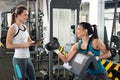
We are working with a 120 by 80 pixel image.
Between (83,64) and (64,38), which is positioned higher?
(83,64)

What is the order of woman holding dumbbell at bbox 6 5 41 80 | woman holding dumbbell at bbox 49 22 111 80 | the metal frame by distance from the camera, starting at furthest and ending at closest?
1. the metal frame
2. woman holding dumbbell at bbox 6 5 41 80
3. woman holding dumbbell at bbox 49 22 111 80

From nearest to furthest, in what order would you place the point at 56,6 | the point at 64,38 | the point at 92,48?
the point at 92,48 < the point at 56,6 < the point at 64,38

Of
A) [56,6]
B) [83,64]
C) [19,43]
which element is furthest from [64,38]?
[83,64]

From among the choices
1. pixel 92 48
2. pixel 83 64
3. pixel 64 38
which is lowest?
pixel 64 38

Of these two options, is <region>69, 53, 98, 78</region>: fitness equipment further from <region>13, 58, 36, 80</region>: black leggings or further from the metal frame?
the metal frame

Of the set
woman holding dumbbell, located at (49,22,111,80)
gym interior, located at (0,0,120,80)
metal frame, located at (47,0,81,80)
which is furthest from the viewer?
gym interior, located at (0,0,120,80)

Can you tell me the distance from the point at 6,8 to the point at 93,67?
12414 millimetres

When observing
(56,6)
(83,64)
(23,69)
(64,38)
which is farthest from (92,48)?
(64,38)

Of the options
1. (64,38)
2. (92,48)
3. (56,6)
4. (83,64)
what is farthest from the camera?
(64,38)

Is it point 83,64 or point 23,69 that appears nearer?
point 83,64

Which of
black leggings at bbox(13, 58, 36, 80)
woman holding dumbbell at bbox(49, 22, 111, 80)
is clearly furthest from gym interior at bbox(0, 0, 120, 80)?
black leggings at bbox(13, 58, 36, 80)

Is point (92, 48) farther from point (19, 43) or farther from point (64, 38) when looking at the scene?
point (64, 38)

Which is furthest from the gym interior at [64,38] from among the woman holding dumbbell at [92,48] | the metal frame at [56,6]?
the woman holding dumbbell at [92,48]

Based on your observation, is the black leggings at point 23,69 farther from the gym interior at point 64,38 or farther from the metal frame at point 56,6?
the metal frame at point 56,6
